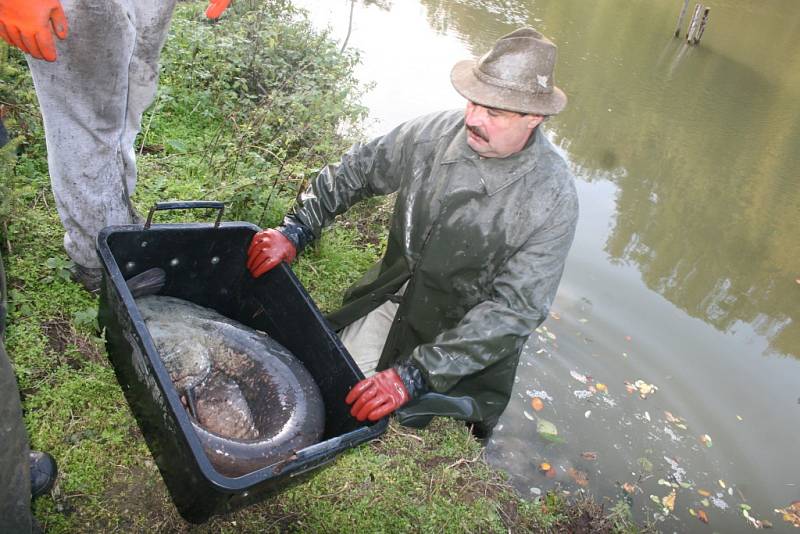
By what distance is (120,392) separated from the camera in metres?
2.69

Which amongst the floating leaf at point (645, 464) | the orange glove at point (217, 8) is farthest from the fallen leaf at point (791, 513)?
the orange glove at point (217, 8)

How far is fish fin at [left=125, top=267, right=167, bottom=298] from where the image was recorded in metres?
2.51

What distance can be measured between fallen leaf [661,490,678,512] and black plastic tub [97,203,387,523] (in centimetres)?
254

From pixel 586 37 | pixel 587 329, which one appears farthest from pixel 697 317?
pixel 586 37

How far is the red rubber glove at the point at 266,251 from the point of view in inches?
109

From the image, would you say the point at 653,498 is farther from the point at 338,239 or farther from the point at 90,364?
the point at 90,364

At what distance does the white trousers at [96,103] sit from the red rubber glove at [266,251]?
63 centimetres

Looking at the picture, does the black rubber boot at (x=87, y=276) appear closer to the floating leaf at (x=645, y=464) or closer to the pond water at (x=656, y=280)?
the pond water at (x=656, y=280)

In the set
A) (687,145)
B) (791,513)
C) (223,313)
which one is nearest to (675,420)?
(791,513)

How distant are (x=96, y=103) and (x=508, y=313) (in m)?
1.96

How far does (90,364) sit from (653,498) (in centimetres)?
356

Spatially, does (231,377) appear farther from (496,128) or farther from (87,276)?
(496,128)

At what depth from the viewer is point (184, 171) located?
4117 millimetres

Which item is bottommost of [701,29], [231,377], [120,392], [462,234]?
[120,392]
